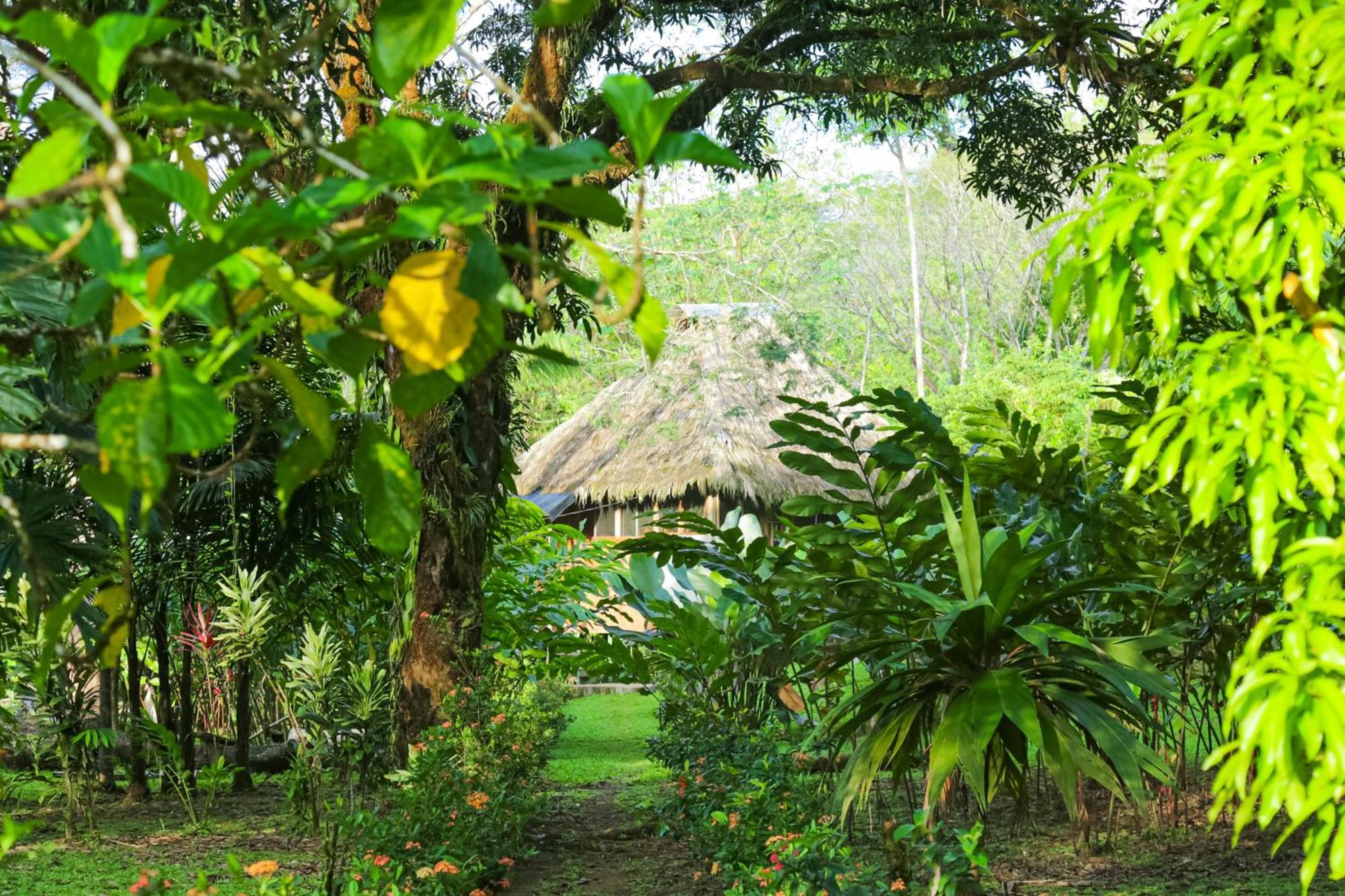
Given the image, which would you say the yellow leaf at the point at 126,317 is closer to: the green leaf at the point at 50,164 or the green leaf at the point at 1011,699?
the green leaf at the point at 50,164

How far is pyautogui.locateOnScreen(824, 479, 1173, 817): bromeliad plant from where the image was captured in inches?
111

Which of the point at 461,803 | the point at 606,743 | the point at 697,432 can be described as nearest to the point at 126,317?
the point at 461,803

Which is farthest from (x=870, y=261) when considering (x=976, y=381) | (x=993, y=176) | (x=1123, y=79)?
(x=1123, y=79)

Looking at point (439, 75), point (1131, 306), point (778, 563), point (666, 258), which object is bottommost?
→ point (778, 563)

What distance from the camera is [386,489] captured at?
1.98 ft

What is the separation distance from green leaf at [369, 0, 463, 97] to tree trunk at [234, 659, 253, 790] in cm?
506

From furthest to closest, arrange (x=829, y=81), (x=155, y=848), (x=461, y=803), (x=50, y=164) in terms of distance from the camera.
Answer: (x=829, y=81) < (x=155, y=848) < (x=461, y=803) < (x=50, y=164)

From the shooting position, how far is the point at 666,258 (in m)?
14.3

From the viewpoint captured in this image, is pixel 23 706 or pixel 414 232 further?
pixel 23 706

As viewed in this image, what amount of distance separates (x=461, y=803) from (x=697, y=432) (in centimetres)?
1013

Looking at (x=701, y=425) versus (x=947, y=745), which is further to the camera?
(x=701, y=425)

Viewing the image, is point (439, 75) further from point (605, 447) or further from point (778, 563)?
point (605, 447)

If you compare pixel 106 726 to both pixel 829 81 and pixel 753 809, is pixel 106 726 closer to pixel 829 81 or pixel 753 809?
pixel 753 809

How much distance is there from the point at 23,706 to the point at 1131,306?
240 inches
